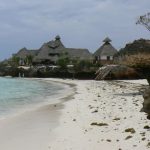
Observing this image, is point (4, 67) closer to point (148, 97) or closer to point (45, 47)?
point (45, 47)

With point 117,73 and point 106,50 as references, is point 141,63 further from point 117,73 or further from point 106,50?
point 106,50

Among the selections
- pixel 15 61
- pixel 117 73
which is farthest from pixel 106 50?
pixel 117 73

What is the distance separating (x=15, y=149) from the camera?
38.7 feet

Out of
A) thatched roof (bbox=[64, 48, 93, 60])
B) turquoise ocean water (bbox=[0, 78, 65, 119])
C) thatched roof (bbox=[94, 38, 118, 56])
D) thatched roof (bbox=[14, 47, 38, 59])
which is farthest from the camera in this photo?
thatched roof (bbox=[14, 47, 38, 59])

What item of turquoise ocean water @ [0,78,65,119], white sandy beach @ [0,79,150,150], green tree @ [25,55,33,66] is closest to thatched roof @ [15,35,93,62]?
green tree @ [25,55,33,66]

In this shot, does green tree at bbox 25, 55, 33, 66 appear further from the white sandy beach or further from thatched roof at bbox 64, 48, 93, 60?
the white sandy beach

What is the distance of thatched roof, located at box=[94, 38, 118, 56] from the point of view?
10216cm

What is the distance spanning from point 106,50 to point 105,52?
3.46 ft

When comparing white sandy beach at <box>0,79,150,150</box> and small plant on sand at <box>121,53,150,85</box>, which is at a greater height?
small plant on sand at <box>121,53,150,85</box>

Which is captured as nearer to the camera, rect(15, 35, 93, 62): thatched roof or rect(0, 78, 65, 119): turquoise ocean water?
rect(0, 78, 65, 119): turquoise ocean water

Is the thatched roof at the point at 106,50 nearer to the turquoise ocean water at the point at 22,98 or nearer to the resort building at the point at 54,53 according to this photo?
the resort building at the point at 54,53

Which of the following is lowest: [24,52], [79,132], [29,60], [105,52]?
[79,132]

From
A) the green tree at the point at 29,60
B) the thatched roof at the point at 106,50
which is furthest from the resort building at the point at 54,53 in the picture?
the thatched roof at the point at 106,50

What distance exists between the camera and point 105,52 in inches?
4031
